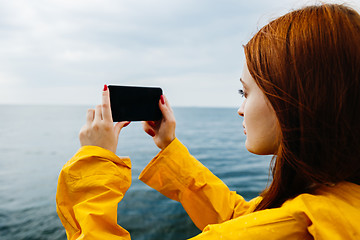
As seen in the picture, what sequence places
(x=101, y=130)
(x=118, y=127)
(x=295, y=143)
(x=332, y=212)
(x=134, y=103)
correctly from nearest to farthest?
(x=332, y=212), (x=295, y=143), (x=101, y=130), (x=118, y=127), (x=134, y=103)

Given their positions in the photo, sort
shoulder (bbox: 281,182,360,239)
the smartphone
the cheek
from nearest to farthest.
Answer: shoulder (bbox: 281,182,360,239) → the cheek → the smartphone

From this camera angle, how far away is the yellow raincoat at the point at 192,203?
72 cm

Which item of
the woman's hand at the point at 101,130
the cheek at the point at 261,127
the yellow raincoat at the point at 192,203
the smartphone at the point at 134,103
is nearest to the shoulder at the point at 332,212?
the yellow raincoat at the point at 192,203

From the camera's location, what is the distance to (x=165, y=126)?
145cm

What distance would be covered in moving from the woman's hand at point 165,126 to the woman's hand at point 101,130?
328mm

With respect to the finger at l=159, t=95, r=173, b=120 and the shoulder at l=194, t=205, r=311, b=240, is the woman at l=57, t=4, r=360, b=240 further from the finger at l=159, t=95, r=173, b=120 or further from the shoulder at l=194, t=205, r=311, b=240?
the finger at l=159, t=95, r=173, b=120

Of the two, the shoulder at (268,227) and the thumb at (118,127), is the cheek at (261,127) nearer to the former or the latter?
the shoulder at (268,227)

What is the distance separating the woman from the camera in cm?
75

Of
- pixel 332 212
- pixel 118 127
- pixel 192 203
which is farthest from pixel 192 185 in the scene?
pixel 332 212

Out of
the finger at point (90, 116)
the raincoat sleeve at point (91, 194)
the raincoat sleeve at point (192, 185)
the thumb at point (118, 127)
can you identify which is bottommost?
the raincoat sleeve at point (192, 185)

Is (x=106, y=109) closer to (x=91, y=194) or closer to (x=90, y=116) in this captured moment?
(x=90, y=116)

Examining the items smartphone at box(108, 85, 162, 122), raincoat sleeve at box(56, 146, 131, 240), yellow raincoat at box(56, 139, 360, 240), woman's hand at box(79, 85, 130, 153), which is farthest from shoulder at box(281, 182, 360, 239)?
smartphone at box(108, 85, 162, 122)

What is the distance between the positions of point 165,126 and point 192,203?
464mm

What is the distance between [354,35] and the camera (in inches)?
31.4
